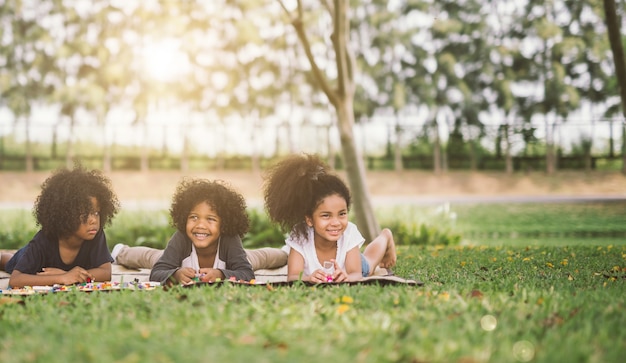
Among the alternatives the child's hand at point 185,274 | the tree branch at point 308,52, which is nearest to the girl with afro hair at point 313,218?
the child's hand at point 185,274

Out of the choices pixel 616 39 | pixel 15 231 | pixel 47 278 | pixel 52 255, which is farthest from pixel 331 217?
pixel 15 231

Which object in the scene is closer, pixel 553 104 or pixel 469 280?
pixel 469 280

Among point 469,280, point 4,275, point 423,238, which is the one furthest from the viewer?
point 423,238

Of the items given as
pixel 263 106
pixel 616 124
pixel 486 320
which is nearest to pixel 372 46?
pixel 263 106

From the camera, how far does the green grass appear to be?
310cm

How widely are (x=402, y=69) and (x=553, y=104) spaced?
256 inches

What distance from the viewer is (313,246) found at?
18.9 ft

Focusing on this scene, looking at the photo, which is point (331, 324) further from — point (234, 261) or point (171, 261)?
point (171, 261)

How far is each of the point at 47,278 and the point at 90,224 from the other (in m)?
0.55

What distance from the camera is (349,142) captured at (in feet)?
36.7

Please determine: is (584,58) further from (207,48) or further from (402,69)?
(207,48)

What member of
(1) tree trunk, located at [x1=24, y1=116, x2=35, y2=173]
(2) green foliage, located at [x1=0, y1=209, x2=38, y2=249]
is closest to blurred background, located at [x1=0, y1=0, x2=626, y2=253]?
(1) tree trunk, located at [x1=24, y1=116, x2=35, y2=173]

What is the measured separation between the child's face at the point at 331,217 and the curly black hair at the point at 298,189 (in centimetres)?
6

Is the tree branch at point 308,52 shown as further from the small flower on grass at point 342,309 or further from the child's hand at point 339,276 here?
the small flower on grass at point 342,309
